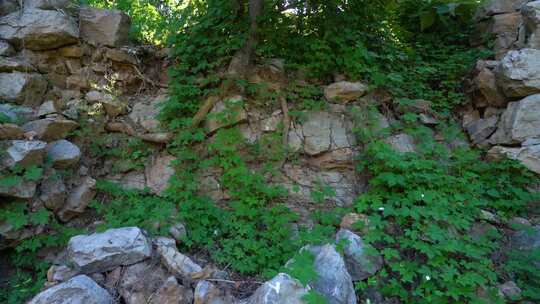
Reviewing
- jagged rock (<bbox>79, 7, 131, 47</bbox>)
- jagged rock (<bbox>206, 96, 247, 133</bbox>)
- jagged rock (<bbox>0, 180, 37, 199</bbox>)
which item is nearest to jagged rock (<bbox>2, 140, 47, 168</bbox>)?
jagged rock (<bbox>0, 180, 37, 199</bbox>)

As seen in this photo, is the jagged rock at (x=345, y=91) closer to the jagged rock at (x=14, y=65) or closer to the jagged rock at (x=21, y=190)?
the jagged rock at (x=21, y=190)

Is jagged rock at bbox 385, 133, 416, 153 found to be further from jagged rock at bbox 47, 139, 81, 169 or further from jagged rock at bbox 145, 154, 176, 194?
jagged rock at bbox 47, 139, 81, 169

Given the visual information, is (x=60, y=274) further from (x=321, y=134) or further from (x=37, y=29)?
(x=37, y=29)

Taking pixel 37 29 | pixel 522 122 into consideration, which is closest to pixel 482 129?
pixel 522 122

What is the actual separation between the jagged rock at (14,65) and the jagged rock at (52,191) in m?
1.69

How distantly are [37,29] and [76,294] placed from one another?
394 cm

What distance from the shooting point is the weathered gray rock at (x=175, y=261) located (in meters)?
3.49

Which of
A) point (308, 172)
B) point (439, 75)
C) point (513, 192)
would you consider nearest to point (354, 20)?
point (439, 75)

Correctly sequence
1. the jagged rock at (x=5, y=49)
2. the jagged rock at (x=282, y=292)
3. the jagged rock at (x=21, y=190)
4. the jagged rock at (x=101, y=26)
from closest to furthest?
the jagged rock at (x=282, y=292) < the jagged rock at (x=21, y=190) < the jagged rock at (x=5, y=49) < the jagged rock at (x=101, y=26)

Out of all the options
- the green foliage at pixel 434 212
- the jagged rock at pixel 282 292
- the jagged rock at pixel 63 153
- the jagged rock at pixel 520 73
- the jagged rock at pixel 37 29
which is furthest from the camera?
the jagged rock at pixel 37 29

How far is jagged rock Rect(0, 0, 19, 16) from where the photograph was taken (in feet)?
17.3

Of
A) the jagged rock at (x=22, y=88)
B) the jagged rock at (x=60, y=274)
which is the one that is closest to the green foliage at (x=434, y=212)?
the jagged rock at (x=60, y=274)

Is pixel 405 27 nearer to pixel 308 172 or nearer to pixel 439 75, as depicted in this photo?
pixel 439 75

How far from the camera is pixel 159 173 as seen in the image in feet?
16.0
